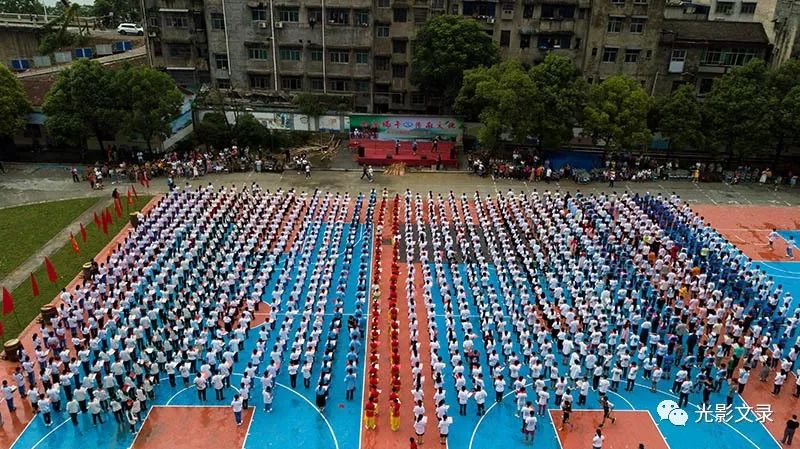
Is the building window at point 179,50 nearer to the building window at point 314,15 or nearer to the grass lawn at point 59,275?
the building window at point 314,15

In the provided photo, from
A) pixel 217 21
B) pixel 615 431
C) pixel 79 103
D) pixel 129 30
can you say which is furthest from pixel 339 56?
pixel 615 431

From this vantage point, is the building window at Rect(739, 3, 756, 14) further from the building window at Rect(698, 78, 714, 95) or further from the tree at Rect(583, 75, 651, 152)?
the tree at Rect(583, 75, 651, 152)

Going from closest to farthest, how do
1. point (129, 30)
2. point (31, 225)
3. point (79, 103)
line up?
point (31, 225), point (79, 103), point (129, 30)

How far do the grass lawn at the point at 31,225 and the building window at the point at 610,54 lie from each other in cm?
3624

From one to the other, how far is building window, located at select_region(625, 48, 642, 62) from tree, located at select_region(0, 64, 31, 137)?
136 ft

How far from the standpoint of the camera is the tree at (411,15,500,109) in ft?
144

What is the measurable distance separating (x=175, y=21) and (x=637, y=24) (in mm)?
35514

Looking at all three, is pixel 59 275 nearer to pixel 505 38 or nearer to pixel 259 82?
pixel 259 82

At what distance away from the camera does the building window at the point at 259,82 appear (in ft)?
162

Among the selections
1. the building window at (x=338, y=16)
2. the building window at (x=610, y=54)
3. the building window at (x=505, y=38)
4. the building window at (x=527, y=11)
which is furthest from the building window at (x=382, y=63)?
the building window at (x=610, y=54)

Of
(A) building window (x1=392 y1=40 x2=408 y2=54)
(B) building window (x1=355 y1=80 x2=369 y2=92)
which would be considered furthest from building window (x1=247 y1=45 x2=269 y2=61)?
(A) building window (x1=392 y1=40 x2=408 y2=54)

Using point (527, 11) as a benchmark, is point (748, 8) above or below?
above

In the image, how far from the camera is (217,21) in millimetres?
47844

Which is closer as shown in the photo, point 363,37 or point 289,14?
point 289,14
